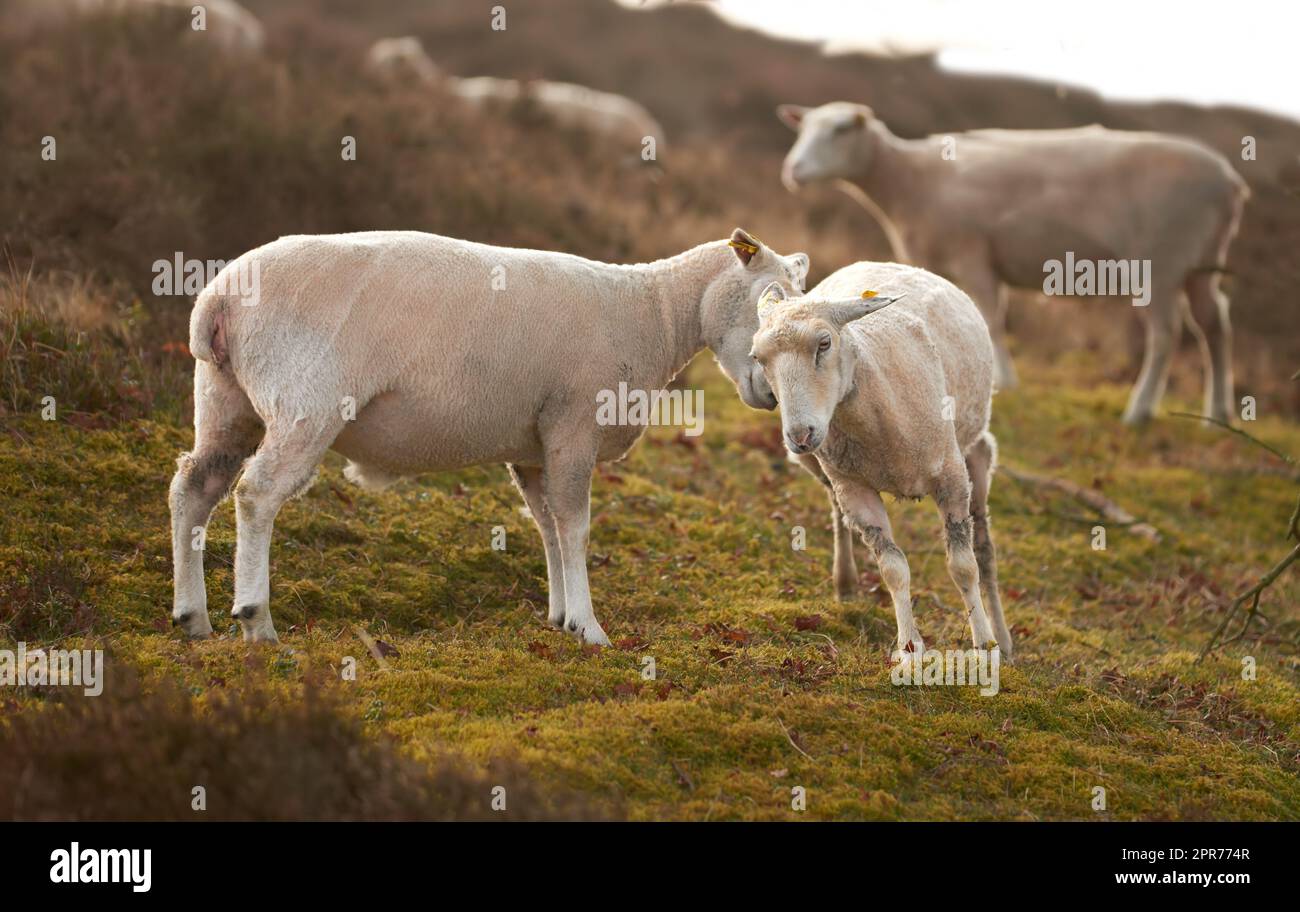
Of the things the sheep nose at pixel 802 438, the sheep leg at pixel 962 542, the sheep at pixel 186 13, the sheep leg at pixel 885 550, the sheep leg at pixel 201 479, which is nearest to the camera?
the sheep nose at pixel 802 438

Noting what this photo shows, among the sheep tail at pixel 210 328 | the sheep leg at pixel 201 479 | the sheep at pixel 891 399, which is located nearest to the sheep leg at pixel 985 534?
the sheep at pixel 891 399

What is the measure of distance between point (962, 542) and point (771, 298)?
1.83 metres

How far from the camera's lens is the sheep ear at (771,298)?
6863 millimetres

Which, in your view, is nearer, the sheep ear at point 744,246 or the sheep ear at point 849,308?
the sheep ear at point 849,308

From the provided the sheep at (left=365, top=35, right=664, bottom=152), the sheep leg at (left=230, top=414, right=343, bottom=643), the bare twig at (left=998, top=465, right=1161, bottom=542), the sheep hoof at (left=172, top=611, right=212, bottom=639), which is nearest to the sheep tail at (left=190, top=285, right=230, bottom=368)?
the sheep leg at (left=230, top=414, right=343, bottom=643)

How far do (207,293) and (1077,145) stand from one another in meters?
11.2

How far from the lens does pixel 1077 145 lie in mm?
15102

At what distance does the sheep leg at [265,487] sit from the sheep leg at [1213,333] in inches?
466

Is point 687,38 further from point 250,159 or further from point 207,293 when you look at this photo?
point 207,293

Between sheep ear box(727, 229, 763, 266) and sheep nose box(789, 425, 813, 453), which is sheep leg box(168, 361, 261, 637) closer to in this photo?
sheep ear box(727, 229, 763, 266)

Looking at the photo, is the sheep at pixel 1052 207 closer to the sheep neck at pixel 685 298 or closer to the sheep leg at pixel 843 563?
the sheep leg at pixel 843 563

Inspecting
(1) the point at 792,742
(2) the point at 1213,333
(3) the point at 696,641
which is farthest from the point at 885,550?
(2) the point at 1213,333

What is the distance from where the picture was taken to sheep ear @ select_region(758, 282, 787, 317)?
22.5ft

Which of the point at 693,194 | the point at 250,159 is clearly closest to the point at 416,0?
the point at 693,194
